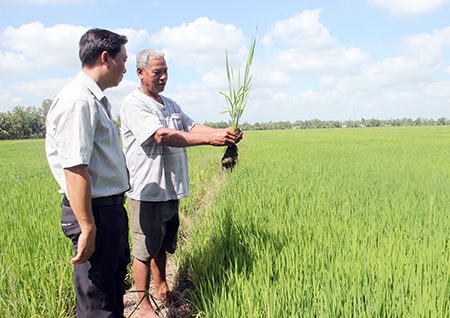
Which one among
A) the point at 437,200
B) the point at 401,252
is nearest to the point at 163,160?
the point at 401,252

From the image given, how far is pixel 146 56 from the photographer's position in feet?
7.42

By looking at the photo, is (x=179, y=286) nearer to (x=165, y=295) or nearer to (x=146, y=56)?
(x=165, y=295)

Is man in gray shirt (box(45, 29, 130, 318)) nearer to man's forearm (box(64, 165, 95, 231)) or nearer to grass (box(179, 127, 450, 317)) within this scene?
man's forearm (box(64, 165, 95, 231))

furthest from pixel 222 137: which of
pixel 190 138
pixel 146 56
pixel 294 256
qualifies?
pixel 294 256

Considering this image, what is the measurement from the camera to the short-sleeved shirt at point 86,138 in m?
1.52

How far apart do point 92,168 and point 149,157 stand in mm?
674

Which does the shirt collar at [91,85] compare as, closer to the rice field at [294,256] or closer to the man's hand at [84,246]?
the man's hand at [84,246]

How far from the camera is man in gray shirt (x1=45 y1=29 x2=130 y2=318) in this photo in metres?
1.53

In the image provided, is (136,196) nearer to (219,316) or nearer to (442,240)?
(219,316)

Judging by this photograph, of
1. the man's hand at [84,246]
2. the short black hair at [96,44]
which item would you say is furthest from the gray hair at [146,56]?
the man's hand at [84,246]

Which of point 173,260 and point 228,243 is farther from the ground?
point 228,243

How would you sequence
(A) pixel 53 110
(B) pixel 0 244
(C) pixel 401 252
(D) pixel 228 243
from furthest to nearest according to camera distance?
(B) pixel 0 244, (D) pixel 228 243, (C) pixel 401 252, (A) pixel 53 110

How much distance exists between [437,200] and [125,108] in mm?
2970

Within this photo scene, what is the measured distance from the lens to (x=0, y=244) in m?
2.77
